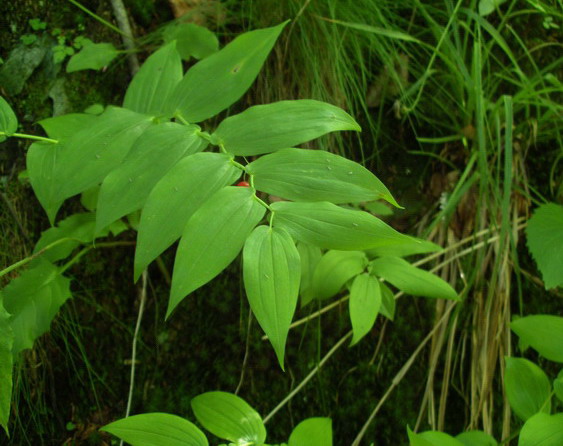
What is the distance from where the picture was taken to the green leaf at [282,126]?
2.65 ft

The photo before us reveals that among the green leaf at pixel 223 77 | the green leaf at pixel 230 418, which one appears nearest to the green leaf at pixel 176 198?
the green leaf at pixel 223 77

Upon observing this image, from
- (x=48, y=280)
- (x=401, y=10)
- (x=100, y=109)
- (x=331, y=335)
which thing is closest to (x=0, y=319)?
(x=48, y=280)

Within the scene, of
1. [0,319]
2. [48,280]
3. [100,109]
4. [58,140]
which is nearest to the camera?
[0,319]

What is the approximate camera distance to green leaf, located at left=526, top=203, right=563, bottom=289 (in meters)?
1.16

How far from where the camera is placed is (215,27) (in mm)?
1470

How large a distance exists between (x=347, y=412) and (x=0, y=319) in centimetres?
91

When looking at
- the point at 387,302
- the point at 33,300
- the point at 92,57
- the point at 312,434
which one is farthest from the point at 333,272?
the point at 92,57

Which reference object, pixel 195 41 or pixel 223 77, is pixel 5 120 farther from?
pixel 195 41

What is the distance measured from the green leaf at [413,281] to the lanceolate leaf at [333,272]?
46 millimetres

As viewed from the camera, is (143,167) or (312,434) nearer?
(143,167)

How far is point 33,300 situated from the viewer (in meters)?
1.09

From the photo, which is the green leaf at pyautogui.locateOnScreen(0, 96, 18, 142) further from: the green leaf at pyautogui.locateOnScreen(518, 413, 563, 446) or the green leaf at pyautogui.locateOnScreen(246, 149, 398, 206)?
the green leaf at pyautogui.locateOnScreen(518, 413, 563, 446)

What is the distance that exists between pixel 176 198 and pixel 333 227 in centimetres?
22

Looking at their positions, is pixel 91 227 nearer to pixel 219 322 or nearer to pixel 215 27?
pixel 219 322
